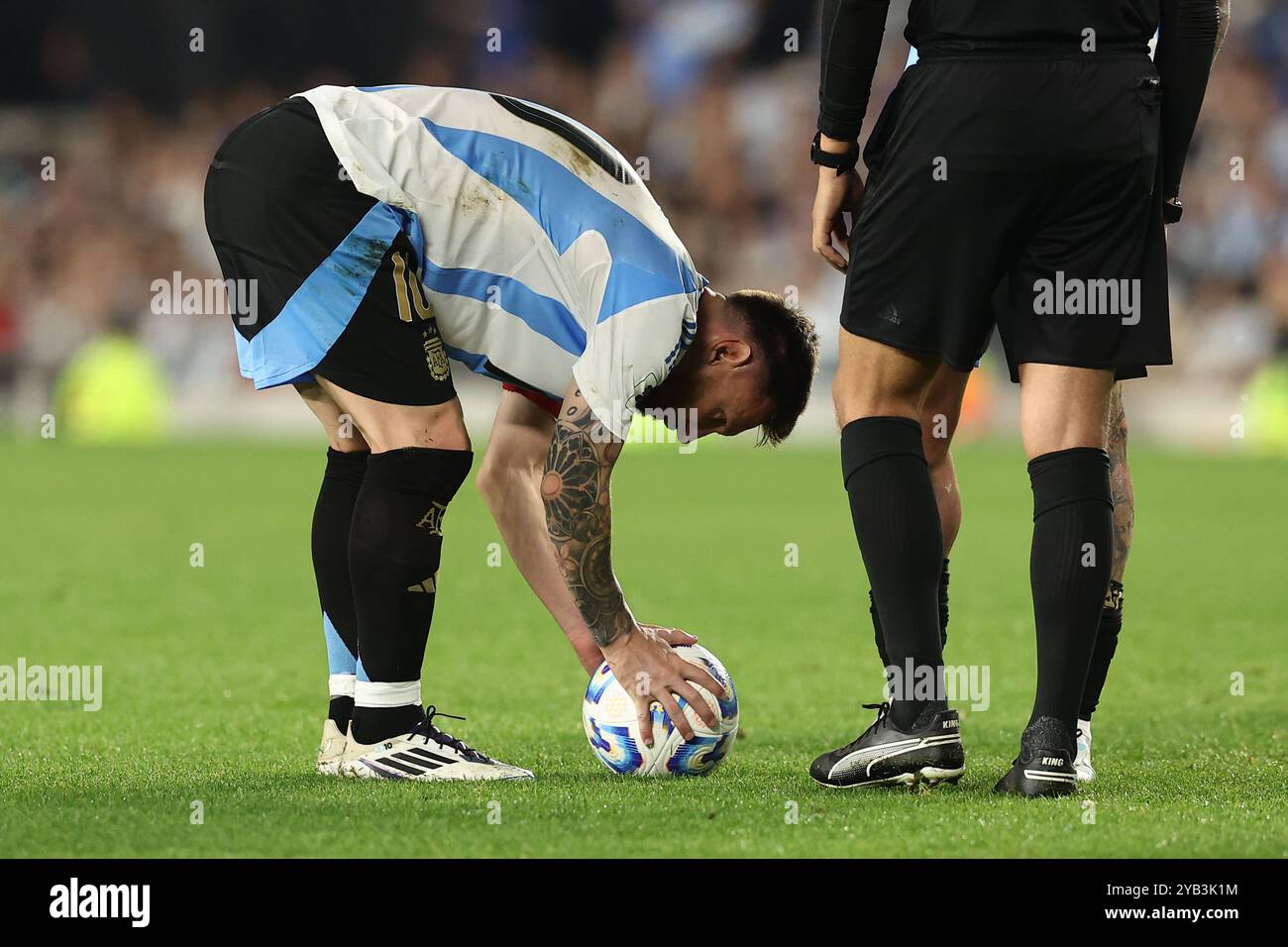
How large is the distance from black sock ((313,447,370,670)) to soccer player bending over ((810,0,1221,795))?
133 centimetres

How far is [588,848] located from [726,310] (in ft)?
4.48

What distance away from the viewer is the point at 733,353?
3953mm

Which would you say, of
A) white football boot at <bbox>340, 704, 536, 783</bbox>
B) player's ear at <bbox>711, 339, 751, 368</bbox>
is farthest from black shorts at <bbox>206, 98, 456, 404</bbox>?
white football boot at <bbox>340, 704, 536, 783</bbox>

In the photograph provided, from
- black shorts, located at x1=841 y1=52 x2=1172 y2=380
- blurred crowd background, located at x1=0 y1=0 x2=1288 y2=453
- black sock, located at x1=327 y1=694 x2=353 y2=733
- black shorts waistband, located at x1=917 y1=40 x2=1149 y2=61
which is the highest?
blurred crowd background, located at x1=0 y1=0 x2=1288 y2=453

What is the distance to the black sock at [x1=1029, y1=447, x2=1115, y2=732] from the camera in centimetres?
361

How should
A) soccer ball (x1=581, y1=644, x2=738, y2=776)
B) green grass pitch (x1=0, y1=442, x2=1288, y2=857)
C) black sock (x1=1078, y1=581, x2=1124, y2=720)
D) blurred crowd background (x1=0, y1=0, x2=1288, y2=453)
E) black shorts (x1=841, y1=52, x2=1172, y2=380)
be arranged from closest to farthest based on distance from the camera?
green grass pitch (x1=0, y1=442, x2=1288, y2=857), black shorts (x1=841, y1=52, x2=1172, y2=380), soccer ball (x1=581, y1=644, x2=738, y2=776), black sock (x1=1078, y1=581, x2=1124, y2=720), blurred crowd background (x1=0, y1=0, x2=1288, y2=453)

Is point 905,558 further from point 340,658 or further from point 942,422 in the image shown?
point 340,658

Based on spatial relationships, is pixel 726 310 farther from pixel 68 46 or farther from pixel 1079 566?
pixel 68 46

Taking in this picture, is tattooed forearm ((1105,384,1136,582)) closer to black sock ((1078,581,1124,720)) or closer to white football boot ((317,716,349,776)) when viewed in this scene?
black sock ((1078,581,1124,720))

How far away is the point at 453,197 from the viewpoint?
3.98m

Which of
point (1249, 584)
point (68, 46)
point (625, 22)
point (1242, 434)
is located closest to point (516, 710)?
point (1249, 584)

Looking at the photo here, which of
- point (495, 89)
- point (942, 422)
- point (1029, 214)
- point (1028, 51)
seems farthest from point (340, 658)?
point (495, 89)

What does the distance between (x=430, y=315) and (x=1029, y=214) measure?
4.58 ft

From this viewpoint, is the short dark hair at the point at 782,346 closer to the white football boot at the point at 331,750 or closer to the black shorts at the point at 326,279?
the black shorts at the point at 326,279
